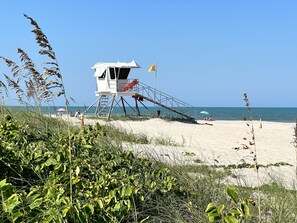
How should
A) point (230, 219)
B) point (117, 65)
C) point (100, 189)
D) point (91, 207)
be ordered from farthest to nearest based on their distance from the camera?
point (117, 65) → point (100, 189) → point (91, 207) → point (230, 219)

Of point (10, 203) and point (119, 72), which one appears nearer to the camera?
point (10, 203)

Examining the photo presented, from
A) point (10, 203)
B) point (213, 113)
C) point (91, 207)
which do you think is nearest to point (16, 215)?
point (10, 203)

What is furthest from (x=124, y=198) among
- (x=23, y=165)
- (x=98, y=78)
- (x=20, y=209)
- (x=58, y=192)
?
(x=98, y=78)

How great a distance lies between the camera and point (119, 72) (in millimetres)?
34094

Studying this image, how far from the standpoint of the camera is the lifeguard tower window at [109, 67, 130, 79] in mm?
33969

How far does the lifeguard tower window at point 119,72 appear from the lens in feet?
111

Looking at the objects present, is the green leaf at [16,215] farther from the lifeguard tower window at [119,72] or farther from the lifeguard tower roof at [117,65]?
the lifeguard tower roof at [117,65]

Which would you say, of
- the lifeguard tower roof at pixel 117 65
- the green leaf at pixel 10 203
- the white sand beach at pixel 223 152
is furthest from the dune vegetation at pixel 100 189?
the lifeguard tower roof at pixel 117 65

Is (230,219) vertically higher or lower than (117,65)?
lower

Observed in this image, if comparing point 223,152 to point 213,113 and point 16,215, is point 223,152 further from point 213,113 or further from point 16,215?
point 213,113

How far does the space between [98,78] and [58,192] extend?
3224 cm

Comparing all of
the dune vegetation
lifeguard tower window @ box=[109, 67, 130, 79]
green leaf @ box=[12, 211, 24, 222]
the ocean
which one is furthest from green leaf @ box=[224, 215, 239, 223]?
lifeguard tower window @ box=[109, 67, 130, 79]

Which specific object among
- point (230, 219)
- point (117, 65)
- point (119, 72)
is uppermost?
point (117, 65)

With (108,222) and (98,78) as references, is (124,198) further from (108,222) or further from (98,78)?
(98,78)
